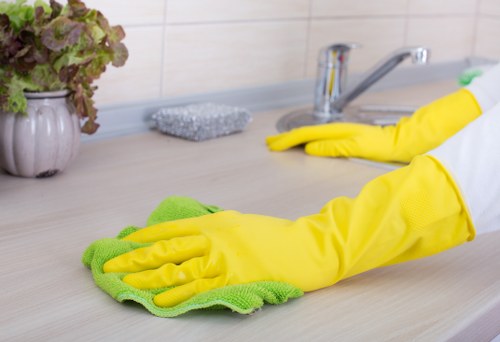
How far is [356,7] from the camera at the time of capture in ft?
6.70

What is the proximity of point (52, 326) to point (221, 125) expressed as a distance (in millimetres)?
798

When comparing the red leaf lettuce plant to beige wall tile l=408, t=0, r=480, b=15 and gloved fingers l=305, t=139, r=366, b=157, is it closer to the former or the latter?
gloved fingers l=305, t=139, r=366, b=157

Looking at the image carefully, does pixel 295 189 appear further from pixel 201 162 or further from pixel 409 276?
pixel 409 276

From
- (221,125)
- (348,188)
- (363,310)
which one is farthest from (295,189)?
(363,310)

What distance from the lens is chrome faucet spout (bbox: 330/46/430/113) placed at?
1.61m

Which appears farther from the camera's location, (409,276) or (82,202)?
(82,202)

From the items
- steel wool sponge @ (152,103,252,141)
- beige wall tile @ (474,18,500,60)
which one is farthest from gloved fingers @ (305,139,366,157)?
beige wall tile @ (474,18,500,60)

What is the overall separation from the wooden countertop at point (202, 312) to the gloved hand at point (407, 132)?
0.03 m

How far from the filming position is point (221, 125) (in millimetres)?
1558

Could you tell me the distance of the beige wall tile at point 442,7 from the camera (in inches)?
88.9

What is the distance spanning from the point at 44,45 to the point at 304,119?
0.77 m

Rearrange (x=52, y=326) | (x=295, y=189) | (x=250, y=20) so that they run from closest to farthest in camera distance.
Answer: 1. (x=52, y=326)
2. (x=295, y=189)
3. (x=250, y=20)

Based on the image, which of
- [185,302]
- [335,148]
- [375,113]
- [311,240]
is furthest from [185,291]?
[375,113]

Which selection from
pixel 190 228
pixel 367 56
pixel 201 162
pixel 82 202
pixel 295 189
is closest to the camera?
pixel 190 228
